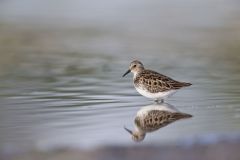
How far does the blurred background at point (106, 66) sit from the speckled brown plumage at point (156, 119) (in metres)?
0.17

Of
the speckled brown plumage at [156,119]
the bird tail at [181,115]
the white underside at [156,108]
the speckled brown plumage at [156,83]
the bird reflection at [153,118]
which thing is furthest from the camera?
the speckled brown plumage at [156,83]

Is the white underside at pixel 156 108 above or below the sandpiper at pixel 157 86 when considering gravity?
below

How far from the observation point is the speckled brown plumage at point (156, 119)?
10841mm

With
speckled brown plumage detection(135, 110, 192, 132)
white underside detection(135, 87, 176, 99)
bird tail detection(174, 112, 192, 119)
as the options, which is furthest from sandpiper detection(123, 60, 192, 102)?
bird tail detection(174, 112, 192, 119)

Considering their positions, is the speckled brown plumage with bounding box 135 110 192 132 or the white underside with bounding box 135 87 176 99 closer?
the speckled brown plumage with bounding box 135 110 192 132

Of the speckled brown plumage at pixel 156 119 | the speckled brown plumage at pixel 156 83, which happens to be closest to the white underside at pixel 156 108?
the speckled brown plumage at pixel 156 119

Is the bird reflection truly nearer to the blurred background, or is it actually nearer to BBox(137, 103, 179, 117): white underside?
BBox(137, 103, 179, 117): white underside

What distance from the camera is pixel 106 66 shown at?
56.7 ft

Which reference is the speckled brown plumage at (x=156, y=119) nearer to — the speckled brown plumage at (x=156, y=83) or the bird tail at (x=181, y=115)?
the bird tail at (x=181, y=115)

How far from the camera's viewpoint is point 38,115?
38.7 ft

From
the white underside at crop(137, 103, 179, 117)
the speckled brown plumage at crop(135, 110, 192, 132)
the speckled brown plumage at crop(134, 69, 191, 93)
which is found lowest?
the speckled brown plumage at crop(135, 110, 192, 132)

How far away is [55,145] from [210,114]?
2948 millimetres

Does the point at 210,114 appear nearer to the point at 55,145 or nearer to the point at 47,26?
the point at 55,145

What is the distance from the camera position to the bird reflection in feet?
34.4
